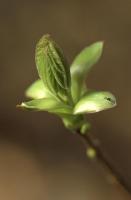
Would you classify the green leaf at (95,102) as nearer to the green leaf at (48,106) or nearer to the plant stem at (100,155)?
the green leaf at (48,106)

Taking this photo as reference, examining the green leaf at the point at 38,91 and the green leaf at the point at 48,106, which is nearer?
the green leaf at the point at 48,106

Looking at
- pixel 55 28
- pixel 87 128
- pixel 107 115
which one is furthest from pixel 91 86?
pixel 87 128

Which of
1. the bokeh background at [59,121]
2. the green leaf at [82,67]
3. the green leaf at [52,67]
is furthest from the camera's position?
the bokeh background at [59,121]

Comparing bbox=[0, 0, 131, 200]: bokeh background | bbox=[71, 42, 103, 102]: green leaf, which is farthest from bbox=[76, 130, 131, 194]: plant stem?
bbox=[0, 0, 131, 200]: bokeh background

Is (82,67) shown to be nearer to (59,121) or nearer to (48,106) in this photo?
(48,106)

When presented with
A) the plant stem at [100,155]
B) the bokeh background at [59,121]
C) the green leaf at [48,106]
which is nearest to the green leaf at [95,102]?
the green leaf at [48,106]

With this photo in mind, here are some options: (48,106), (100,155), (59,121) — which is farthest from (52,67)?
(59,121)
